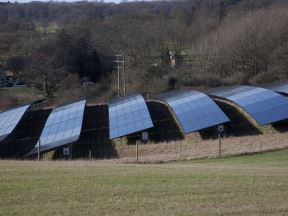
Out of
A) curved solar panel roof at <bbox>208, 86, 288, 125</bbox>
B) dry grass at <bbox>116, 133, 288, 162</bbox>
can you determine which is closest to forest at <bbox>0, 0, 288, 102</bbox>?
curved solar panel roof at <bbox>208, 86, 288, 125</bbox>

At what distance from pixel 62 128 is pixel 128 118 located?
13.0ft

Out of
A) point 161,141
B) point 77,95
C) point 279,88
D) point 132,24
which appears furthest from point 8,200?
point 132,24

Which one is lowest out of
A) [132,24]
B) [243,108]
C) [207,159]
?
[207,159]

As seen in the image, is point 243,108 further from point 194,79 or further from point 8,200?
point 194,79

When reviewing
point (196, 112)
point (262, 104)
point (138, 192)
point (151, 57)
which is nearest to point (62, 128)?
point (196, 112)

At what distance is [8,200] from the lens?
33.4ft

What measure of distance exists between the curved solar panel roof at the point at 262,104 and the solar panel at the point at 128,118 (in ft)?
19.6

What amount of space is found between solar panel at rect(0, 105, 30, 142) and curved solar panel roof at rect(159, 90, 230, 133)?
997 cm

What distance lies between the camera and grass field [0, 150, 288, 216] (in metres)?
9.18

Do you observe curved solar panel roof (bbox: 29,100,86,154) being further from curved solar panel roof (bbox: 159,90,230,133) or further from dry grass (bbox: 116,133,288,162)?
curved solar panel roof (bbox: 159,90,230,133)

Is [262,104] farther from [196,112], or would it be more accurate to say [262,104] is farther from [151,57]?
[151,57]

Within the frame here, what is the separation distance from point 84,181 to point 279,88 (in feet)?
95.5

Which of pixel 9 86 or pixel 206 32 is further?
pixel 206 32

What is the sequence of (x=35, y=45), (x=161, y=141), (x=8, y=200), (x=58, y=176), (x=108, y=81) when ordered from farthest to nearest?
(x=35, y=45) → (x=108, y=81) → (x=161, y=141) → (x=58, y=176) → (x=8, y=200)
